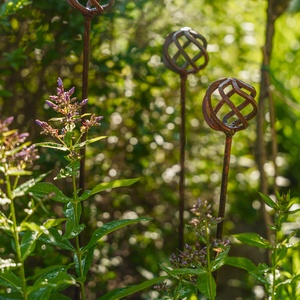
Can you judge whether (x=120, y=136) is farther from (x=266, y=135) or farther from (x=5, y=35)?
(x=266, y=135)

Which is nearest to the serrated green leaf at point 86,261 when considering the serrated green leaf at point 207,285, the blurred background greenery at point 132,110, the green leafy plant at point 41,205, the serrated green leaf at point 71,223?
the green leafy plant at point 41,205

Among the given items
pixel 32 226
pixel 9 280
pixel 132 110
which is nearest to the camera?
pixel 32 226

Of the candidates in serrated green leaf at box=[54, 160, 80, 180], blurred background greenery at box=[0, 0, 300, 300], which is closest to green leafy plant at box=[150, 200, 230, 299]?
serrated green leaf at box=[54, 160, 80, 180]

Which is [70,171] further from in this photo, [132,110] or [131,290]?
[132,110]

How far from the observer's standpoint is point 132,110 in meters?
2.63

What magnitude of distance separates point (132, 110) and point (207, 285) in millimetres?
1295

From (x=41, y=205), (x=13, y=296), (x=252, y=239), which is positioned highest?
(x=41, y=205)

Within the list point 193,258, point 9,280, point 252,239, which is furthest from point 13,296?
point 252,239

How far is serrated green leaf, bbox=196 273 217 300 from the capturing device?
1.39 meters

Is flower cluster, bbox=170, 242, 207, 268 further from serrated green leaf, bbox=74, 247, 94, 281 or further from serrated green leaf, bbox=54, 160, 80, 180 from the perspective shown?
serrated green leaf, bbox=54, 160, 80, 180

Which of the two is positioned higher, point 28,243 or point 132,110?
point 132,110

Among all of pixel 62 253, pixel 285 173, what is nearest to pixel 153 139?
pixel 62 253

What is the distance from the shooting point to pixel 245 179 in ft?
10.7

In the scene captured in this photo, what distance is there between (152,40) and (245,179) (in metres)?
0.99
